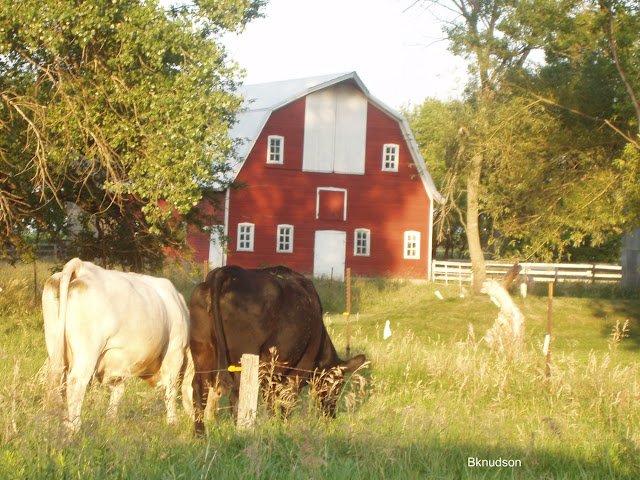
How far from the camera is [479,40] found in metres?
24.5

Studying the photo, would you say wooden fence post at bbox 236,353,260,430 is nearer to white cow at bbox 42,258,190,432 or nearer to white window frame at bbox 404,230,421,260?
white cow at bbox 42,258,190,432

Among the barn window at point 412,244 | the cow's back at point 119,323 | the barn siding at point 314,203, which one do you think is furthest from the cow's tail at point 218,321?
the barn window at point 412,244

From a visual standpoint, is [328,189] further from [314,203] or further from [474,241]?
[474,241]

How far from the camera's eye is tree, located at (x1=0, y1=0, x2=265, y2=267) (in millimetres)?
10484

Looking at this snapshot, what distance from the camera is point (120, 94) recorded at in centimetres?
1088

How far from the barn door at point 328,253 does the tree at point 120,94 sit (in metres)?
23.2

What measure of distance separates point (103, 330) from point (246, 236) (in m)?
28.2

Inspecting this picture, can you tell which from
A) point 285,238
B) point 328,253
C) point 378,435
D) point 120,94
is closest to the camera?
point 378,435

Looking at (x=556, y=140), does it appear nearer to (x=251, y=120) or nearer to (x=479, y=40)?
(x=479, y=40)

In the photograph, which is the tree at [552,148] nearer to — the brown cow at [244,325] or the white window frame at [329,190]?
the brown cow at [244,325]

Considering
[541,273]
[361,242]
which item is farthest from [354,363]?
[541,273]

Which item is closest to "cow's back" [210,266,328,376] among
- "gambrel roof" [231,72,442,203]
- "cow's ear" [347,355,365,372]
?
"cow's ear" [347,355,365,372]

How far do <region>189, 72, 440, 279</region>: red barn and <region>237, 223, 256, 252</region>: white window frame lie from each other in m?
0.05

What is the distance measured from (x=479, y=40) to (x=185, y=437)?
832 inches
